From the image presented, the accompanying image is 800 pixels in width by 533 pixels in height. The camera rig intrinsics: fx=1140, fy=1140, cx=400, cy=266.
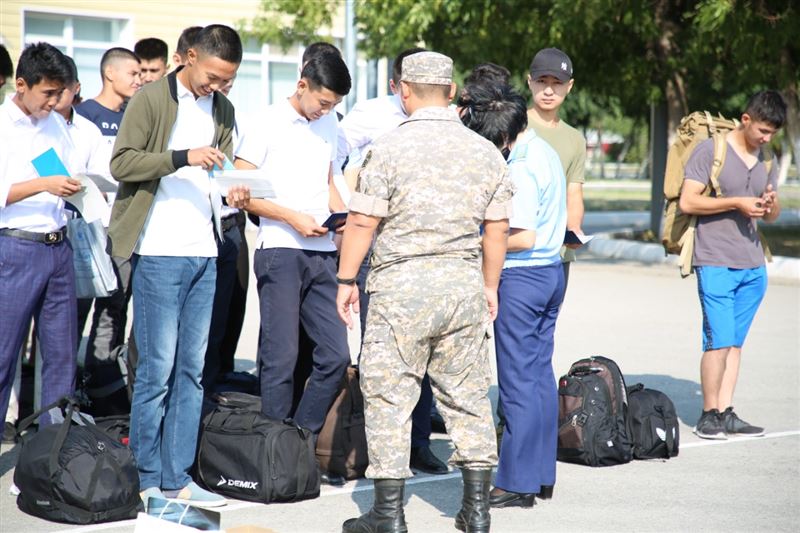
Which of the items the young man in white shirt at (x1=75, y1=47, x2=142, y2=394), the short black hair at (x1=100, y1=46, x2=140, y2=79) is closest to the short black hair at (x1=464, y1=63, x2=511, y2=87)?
the young man in white shirt at (x1=75, y1=47, x2=142, y2=394)

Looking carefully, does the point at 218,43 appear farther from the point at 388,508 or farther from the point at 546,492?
the point at 546,492

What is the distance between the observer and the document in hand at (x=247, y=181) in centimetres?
Answer: 524

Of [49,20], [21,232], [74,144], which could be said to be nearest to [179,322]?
[21,232]

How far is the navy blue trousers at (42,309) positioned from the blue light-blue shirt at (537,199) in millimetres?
2250

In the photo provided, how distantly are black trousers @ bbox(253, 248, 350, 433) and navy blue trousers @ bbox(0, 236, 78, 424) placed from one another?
38.5 inches

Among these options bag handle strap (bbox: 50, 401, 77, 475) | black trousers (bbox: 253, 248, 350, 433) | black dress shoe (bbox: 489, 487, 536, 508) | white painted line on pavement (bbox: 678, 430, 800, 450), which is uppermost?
black trousers (bbox: 253, 248, 350, 433)

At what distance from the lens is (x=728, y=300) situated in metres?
7.05

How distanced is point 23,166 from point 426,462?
8.64 ft

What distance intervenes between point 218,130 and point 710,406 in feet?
11.8

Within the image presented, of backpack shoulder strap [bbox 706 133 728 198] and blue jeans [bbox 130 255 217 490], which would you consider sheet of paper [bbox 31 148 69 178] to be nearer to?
blue jeans [bbox 130 255 217 490]

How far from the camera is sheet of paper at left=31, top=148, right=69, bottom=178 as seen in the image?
555cm

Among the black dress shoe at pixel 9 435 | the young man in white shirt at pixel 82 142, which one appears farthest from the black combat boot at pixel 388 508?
the black dress shoe at pixel 9 435

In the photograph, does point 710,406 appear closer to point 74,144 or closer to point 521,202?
point 521,202

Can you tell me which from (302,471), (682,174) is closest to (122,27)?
(682,174)
